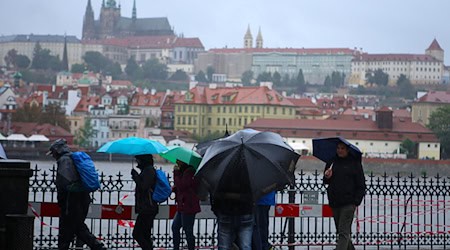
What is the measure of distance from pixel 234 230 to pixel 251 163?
0.53 m

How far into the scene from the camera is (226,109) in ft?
276

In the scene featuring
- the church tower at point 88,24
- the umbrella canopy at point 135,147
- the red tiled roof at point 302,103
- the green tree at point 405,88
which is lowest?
the umbrella canopy at point 135,147

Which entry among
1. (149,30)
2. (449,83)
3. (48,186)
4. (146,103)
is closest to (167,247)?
(48,186)

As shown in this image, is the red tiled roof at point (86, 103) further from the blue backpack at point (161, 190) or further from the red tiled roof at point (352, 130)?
the blue backpack at point (161, 190)

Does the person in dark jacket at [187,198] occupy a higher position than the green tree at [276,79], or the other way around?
the green tree at [276,79]

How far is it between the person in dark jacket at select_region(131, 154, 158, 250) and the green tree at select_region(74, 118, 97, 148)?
64.9 meters

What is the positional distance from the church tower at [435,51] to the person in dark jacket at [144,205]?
146538mm

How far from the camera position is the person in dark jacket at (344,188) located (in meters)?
10.2

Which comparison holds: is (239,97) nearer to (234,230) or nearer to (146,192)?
(146,192)

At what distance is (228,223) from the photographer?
9.14 metres

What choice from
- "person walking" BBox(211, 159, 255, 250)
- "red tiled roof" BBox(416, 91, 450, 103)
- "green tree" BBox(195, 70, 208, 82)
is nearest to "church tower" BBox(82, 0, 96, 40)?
"green tree" BBox(195, 70, 208, 82)

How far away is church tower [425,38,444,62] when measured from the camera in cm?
15660

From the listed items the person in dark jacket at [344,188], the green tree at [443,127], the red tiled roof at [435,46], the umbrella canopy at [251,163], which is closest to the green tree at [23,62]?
the red tiled roof at [435,46]

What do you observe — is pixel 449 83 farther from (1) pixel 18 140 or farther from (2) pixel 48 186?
(2) pixel 48 186
